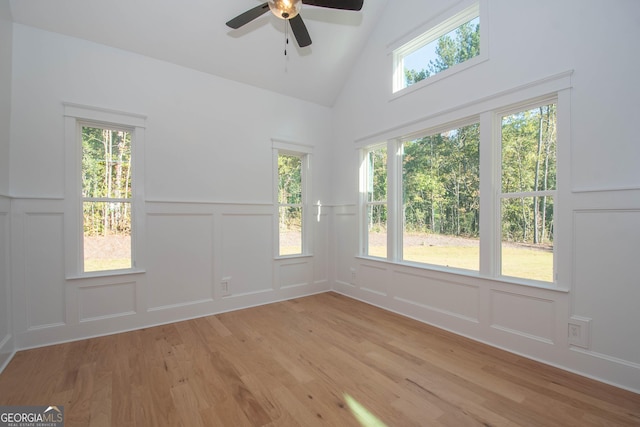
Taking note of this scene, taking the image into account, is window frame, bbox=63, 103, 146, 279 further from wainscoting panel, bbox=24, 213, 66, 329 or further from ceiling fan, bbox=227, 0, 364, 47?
ceiling fan, bbox=227, 0, 364, 47

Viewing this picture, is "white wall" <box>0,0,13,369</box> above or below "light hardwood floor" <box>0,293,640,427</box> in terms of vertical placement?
above

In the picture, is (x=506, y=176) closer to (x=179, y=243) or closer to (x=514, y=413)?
(x=514, y=413)

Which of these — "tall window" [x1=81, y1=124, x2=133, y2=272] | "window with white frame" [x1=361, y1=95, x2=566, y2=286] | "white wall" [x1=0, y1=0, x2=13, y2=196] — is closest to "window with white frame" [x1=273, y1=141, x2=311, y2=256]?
"window with white frame" [x1=361, y1=95, x2=566, y2=286]

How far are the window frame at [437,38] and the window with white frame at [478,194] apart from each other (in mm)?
573

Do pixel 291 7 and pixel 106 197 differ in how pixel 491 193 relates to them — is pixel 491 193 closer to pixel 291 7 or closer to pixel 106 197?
pixel 291 7

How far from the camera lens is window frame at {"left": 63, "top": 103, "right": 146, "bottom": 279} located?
2.85 m

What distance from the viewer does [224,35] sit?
3.36m

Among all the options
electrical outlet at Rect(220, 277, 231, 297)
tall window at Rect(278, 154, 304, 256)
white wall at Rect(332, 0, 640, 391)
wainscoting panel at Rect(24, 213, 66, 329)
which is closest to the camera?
white wall at Rect(332, 0, 640, 391)

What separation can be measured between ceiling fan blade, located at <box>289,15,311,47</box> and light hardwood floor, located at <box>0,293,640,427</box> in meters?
3.04

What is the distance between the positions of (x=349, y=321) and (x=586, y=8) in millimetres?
3625

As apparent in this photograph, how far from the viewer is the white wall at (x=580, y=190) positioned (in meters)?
2.03

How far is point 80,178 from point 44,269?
0.97 meters

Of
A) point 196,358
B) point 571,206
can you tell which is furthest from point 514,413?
point 196,358

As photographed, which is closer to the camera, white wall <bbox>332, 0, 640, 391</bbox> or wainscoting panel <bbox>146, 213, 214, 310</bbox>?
white wall <bbox>332, 0, 640, 391</bbox>
